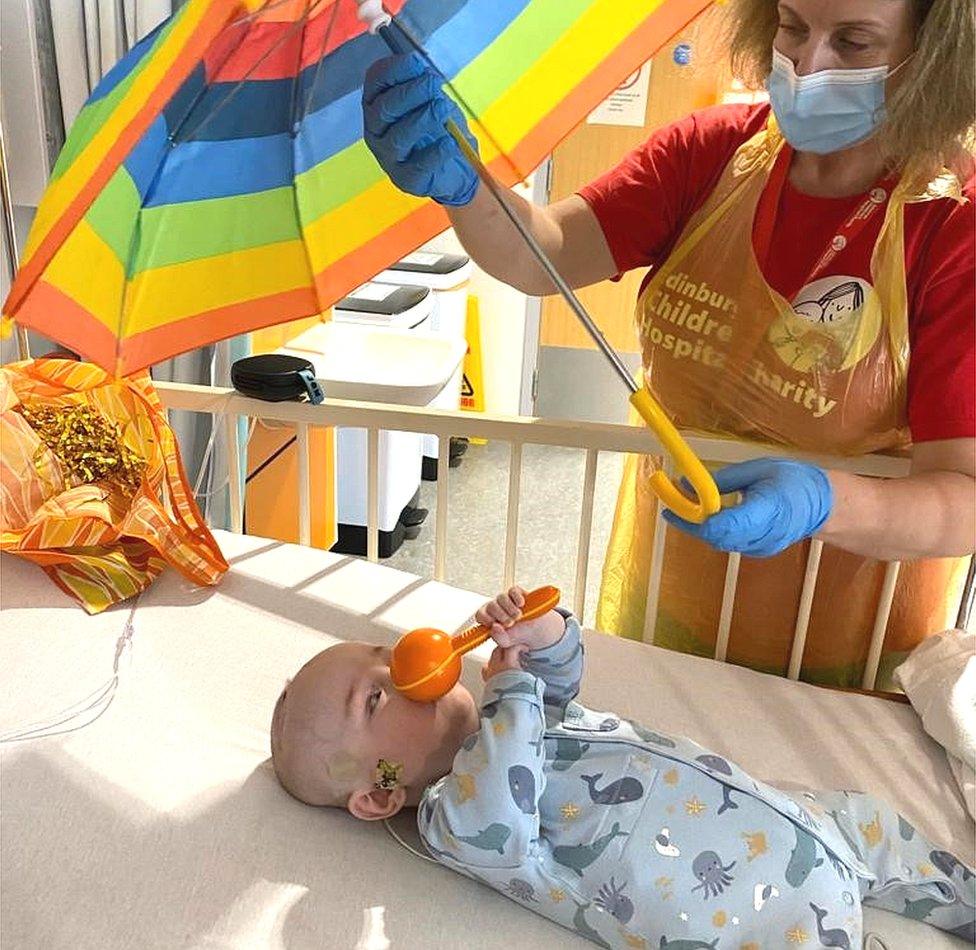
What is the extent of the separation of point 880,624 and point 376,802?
0.63m

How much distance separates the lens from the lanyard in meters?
1.07

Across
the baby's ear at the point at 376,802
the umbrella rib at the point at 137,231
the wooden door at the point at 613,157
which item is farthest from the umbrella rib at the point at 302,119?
the wooden door at the point at 613,157

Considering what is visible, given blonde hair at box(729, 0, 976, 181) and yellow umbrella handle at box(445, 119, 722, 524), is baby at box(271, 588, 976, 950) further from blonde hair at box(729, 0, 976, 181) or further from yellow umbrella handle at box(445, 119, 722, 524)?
blonde hair at box(729, 0, 976, 181)

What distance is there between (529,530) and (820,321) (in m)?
1.93

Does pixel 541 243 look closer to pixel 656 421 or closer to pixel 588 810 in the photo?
pixel 656 421

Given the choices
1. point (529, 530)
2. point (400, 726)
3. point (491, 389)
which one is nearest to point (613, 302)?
point (491, 389)

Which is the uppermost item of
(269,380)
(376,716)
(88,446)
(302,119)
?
(302,119)

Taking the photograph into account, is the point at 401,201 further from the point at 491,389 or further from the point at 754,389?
the point at 491,389

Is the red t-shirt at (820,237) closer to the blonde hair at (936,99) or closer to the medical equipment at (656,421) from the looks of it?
the blonde hair at (936,99)

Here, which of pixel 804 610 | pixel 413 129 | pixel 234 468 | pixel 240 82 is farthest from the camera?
pixel 234 468

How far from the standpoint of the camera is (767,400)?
114 centimetres

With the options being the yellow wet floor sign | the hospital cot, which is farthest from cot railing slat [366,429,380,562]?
the yellow wet floor sign

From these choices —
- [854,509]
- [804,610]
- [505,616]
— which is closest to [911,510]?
[854,509]

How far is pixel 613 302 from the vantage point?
10.8 feet
